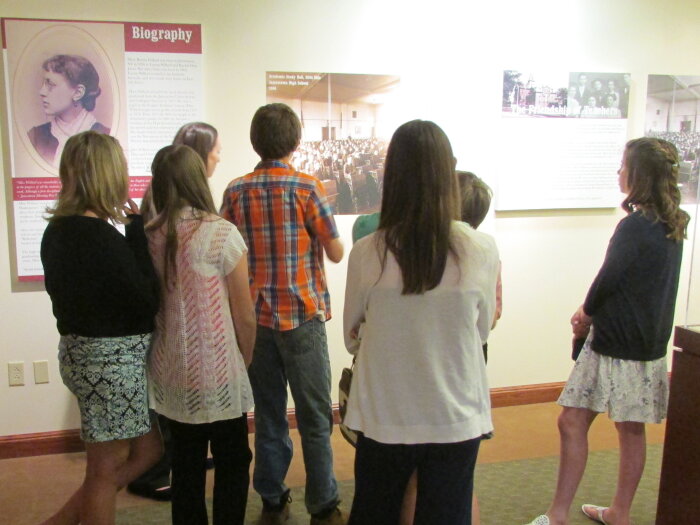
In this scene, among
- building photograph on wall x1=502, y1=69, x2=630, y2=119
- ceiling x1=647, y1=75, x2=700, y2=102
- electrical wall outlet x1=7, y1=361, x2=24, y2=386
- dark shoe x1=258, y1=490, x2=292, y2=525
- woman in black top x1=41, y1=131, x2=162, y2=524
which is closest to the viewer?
woman in black top x1=41, y1=131, x2=162, y2=524

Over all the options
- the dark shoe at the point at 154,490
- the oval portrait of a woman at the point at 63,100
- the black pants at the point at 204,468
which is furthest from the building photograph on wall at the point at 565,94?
the dark shoe at the point at 154,490

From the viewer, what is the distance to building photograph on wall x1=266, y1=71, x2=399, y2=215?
2.86 meters

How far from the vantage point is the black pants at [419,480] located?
128 centimetres

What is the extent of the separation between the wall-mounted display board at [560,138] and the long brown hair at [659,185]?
4.26 ft

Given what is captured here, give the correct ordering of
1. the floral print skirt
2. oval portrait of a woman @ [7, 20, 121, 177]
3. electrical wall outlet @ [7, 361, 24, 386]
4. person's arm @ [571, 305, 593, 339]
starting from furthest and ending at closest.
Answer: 1. electrical wall outlet @ [7, 361, 24, 386]
2. oval portrait of a woman @ [7, 20, 121, 177]
3. person's arm @ [571, 305, 593, 339]
4. the floral print skirt

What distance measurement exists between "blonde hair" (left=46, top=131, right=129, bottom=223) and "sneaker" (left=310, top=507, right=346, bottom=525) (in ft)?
4.06

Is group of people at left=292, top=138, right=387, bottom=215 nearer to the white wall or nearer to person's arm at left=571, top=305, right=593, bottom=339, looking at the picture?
the white wall

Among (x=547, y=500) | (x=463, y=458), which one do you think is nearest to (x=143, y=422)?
(x=463, y=458)

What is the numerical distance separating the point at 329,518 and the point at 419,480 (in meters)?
0.90

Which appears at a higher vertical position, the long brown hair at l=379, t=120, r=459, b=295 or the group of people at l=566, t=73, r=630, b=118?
the group of people at l=566, t=73, r=630, b=118

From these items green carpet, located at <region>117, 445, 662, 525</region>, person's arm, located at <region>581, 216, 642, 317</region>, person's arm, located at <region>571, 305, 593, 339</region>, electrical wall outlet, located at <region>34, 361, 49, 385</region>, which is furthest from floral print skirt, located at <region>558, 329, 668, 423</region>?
electrical wall outlet, located at <region>34, 361, 49, 385</region>

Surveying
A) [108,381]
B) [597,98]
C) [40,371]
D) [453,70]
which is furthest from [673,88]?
[40,371]

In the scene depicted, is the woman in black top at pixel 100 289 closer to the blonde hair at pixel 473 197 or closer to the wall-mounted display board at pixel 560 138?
the blonde hair at pixel 473 197

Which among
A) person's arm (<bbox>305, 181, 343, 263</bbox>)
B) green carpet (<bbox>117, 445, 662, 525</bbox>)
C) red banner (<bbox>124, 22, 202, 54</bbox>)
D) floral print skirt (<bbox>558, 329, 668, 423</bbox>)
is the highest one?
red banner (<bbox>124, 22, 202, 54</bbox>)
